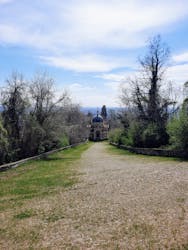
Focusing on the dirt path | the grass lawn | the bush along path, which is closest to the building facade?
the grass lawn

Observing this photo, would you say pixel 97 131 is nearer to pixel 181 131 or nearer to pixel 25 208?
pixel 181 131

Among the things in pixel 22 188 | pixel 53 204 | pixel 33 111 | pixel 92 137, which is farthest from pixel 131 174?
pixel 92 137

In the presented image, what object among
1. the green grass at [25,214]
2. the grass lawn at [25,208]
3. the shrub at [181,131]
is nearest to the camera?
the grass lawn at [25,208]

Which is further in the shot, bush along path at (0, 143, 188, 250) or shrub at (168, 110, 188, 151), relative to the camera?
shrub at (168, 110, 188, 151)

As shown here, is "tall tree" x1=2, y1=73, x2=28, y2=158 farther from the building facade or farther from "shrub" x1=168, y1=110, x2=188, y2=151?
the building facade

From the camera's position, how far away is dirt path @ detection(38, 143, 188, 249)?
584cm

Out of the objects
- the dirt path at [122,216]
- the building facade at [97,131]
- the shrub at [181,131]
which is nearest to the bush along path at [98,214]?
the dirt path at [122,216]

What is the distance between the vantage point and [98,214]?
7.66 metres

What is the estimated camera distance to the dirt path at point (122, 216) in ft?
19.2

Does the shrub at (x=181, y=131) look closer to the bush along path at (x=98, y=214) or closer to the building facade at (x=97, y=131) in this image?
the bush along path at (x=98, y=214)

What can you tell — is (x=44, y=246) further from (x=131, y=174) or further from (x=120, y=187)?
(x=131, y=174)

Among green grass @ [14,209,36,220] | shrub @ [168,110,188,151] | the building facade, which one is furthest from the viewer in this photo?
the building facade

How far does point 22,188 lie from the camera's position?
11898 millimetres

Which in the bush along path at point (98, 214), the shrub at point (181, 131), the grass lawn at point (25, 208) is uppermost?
the shrub at point (181, 131)
